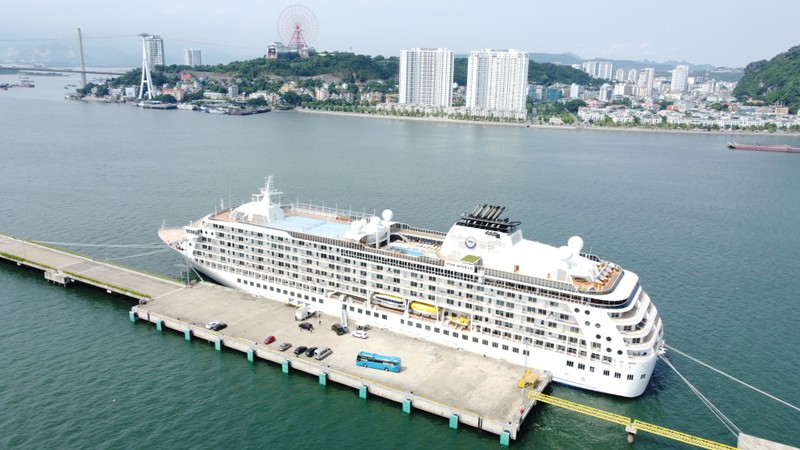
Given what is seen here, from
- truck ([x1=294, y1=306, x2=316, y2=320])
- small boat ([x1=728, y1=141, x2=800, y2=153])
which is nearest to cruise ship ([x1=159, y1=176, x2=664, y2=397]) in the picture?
truck ([x1=294, y1=306, x2=316, y2=320])

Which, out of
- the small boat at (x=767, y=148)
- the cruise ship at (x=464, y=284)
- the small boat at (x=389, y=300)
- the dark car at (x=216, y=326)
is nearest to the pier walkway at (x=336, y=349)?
the dark car at (x=216, y=326)

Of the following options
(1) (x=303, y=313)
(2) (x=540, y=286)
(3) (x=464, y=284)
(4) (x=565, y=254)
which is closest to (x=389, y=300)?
(3) (x=464, y=284)

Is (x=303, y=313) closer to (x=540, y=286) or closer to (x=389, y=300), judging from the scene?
(x=389, y=300)

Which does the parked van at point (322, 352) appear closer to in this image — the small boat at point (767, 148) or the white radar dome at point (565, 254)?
the white radar dome at point (565, 254)

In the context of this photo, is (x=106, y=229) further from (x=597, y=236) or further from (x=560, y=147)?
(x=560, y=147)

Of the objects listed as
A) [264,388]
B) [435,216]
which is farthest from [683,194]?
[264,388]

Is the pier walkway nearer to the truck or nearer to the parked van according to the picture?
the parked van
